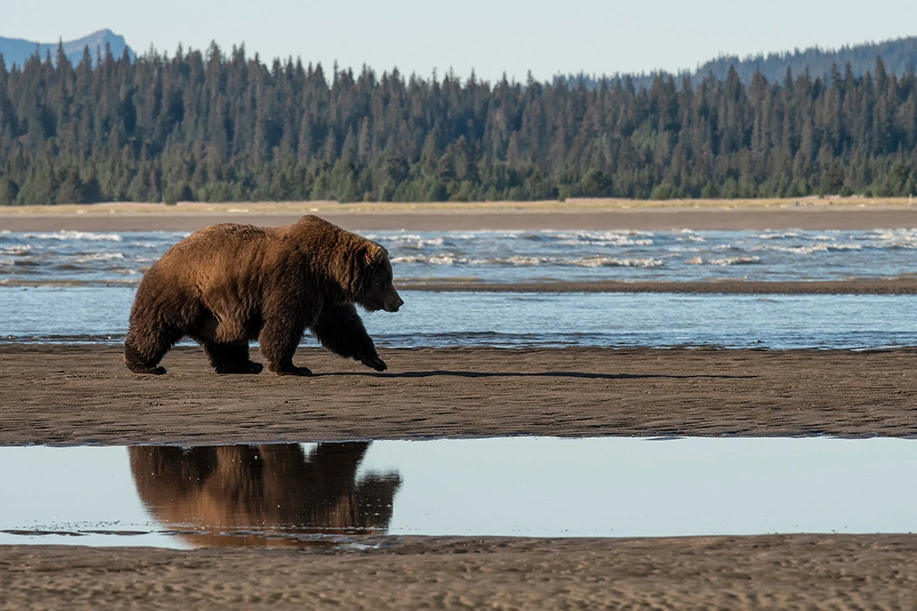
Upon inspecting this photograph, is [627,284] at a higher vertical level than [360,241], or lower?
lower

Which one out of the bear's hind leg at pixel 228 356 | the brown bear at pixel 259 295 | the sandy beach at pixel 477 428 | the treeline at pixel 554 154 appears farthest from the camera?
the treeline at pixel 554 154

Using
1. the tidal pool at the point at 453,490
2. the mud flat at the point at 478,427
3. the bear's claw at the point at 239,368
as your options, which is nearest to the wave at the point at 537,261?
the mud flat at the point at 478,427

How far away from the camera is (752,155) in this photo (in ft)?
569

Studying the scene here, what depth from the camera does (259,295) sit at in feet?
46.9

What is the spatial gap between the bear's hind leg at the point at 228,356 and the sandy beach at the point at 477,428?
172 millimetres

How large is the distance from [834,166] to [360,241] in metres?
143

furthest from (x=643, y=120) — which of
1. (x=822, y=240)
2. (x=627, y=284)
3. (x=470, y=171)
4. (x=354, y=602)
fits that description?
(x=354, y=602)

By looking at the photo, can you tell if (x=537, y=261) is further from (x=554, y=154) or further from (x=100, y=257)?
(x=554, y=154)

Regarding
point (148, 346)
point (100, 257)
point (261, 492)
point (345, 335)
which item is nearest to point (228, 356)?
point (148, 346)

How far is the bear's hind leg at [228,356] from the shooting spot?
1462 centimetres

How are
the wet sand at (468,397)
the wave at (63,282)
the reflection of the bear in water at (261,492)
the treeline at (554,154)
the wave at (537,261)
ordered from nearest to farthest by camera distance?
the reflection of the bear in water at (261,492)
the wet sand at (468,397)
the wave at (63,282)
the wave at (537,261)
the treeline at (554,154)

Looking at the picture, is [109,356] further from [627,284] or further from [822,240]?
[822,240]

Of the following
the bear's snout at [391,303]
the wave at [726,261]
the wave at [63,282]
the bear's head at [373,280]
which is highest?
the bear's head at [373,280]

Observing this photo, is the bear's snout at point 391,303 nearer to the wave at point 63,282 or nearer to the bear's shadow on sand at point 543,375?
the bear's shadow on sand at point 543,375
